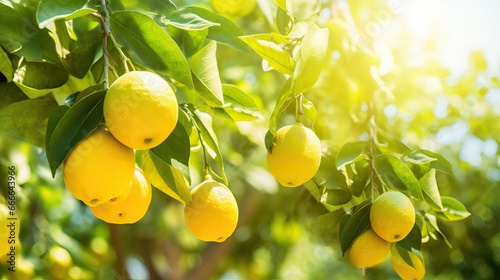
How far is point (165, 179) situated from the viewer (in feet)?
2.33

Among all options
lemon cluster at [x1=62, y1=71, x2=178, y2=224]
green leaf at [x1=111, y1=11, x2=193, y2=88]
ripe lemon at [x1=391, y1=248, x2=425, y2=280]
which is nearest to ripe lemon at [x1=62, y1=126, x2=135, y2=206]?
lemon cluster at [x1=62, y1=71, x2=178, y2=224]

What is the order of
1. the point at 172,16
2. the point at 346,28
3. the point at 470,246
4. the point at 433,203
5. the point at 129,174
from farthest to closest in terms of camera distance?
the point at 470,246 < the point at 346,28 < the point at 433,203 < the point at 172,16 < the point at 129,174

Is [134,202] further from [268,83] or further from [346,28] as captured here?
[268,83]

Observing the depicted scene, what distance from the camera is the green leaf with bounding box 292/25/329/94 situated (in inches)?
28.2

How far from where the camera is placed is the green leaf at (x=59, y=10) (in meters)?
0.61

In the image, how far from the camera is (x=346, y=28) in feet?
3.65

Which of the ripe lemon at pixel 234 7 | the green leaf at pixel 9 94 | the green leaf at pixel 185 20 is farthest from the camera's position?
the ripe lemon at pixel 234 7

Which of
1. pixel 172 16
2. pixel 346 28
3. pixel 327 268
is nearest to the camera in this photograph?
pixel 172 16

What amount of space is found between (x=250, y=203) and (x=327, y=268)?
4.73 metres

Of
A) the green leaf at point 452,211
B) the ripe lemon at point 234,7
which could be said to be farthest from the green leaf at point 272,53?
the ripe lemon at point 234,7

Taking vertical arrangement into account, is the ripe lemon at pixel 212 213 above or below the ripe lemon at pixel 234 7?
above

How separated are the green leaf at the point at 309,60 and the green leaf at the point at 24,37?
1.01 ft

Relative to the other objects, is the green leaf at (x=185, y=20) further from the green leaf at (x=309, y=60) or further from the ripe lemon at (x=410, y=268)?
the ripe lemon at (x=410, y=268)

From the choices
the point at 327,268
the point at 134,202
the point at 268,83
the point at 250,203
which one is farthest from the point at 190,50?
the point at 327,268
